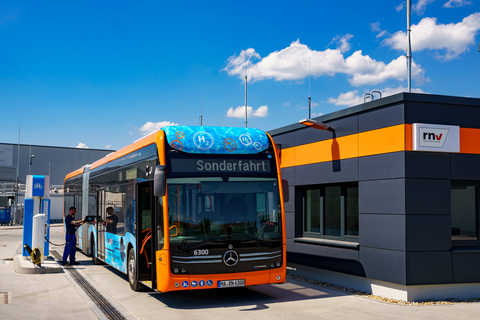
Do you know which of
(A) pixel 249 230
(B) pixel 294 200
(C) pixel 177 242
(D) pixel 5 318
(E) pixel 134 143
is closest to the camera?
(D) pixel 5 318

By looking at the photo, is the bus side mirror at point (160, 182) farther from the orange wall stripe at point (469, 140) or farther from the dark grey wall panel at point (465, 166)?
the orange wall stripe at point (469, 140)

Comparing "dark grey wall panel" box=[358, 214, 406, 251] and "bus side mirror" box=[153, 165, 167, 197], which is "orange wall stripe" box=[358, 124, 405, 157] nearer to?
"dark grey wall panel" box=[358, 214, 406, 251]

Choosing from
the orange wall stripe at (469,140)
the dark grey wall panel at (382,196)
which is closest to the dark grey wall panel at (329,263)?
the dark grey wall panel at (382,196)

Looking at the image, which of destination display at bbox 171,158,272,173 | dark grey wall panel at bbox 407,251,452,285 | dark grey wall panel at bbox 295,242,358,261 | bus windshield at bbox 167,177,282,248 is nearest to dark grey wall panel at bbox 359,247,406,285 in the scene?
dark grey wall panel at bbox 407,251,452,285

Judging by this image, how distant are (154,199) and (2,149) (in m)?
55.2

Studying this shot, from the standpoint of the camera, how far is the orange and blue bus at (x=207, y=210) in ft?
25.7

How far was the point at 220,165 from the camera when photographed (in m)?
8.38

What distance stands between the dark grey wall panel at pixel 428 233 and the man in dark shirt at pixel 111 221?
6.68 metres

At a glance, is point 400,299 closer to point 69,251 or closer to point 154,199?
point 154,199

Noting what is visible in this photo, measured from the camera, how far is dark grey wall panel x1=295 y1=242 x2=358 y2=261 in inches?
396

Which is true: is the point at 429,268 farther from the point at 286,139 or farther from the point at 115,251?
the point at 115,251

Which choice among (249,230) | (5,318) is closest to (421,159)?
(249,230)

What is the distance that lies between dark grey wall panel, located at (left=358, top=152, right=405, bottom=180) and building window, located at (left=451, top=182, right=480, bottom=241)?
1.38 m

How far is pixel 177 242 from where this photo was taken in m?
7.77
